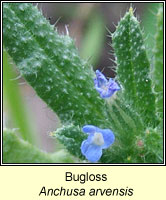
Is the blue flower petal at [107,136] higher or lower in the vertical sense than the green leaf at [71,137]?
lower

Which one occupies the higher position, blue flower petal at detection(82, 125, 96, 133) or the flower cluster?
blue flower petal at detection(82, 125, 96, 133)

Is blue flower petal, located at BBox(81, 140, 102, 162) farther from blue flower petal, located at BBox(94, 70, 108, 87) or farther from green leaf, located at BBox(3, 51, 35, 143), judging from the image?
green leaf, located at BBox(3, 51, 35, 143)

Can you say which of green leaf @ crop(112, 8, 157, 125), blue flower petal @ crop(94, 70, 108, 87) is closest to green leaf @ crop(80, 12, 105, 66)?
green leaf @ crop(112, 8, 157, 125)

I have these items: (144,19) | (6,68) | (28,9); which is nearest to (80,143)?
(28,9)

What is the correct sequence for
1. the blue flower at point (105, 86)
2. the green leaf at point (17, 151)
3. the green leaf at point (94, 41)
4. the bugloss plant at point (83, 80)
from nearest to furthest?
the blue flower at point (105, 86)
the bugloss plant at point (83, 80)
the green leaf at point (17, 151)
the green leaf at point (94, 41)

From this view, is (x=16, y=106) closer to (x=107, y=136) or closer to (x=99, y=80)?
(x=99, y=80)

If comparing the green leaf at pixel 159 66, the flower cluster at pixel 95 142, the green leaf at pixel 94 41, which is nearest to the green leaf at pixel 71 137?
the flower cluster at pixel 95 142

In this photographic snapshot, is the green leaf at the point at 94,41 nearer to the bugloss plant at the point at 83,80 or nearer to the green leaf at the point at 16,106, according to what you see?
the green leaf at the point at 16,106

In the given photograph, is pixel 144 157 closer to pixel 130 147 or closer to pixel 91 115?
pixel 130 147
